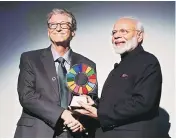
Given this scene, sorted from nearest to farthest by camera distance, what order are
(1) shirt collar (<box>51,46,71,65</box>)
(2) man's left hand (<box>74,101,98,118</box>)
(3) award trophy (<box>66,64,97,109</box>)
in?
(2) man's left hand (<box>74,101,98,118</box>)
(3) award trophy (<box>66,64,97,109</box>)
(1) shirt collar (<box>51,46,71,65</box>)

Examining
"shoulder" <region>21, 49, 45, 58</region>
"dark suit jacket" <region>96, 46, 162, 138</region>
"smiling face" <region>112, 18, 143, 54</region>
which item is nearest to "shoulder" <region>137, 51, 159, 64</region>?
"dark suit jacket" <region>96, 46, 162, 138</region>

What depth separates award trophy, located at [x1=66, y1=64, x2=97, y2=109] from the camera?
9.04 ft

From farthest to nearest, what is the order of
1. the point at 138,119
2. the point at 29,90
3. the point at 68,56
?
the point at 68,56 < the point at 29,90 < the point at 138,119

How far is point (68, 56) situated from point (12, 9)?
635mm

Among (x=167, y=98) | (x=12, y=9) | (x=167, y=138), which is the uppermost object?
(x=12, y=9)

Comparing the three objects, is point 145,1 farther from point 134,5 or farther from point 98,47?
point 98,47

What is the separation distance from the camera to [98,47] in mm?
3006

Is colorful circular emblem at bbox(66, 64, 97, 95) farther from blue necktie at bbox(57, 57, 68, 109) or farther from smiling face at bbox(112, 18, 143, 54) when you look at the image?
smiling face at bbox(112, 18, 143, 54)

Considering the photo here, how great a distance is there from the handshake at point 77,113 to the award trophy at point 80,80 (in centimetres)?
5

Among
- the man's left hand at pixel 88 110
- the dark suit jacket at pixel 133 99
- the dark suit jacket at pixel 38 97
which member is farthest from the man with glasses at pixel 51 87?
the dark suit jacket at pixel 133 99

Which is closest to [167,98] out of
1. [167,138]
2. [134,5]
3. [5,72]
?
[167,138]

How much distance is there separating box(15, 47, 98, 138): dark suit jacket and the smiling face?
0.45m

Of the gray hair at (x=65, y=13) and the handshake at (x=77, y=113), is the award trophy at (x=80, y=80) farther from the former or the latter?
the gray hair at (x=65, y=13)

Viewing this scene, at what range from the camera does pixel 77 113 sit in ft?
8.87
